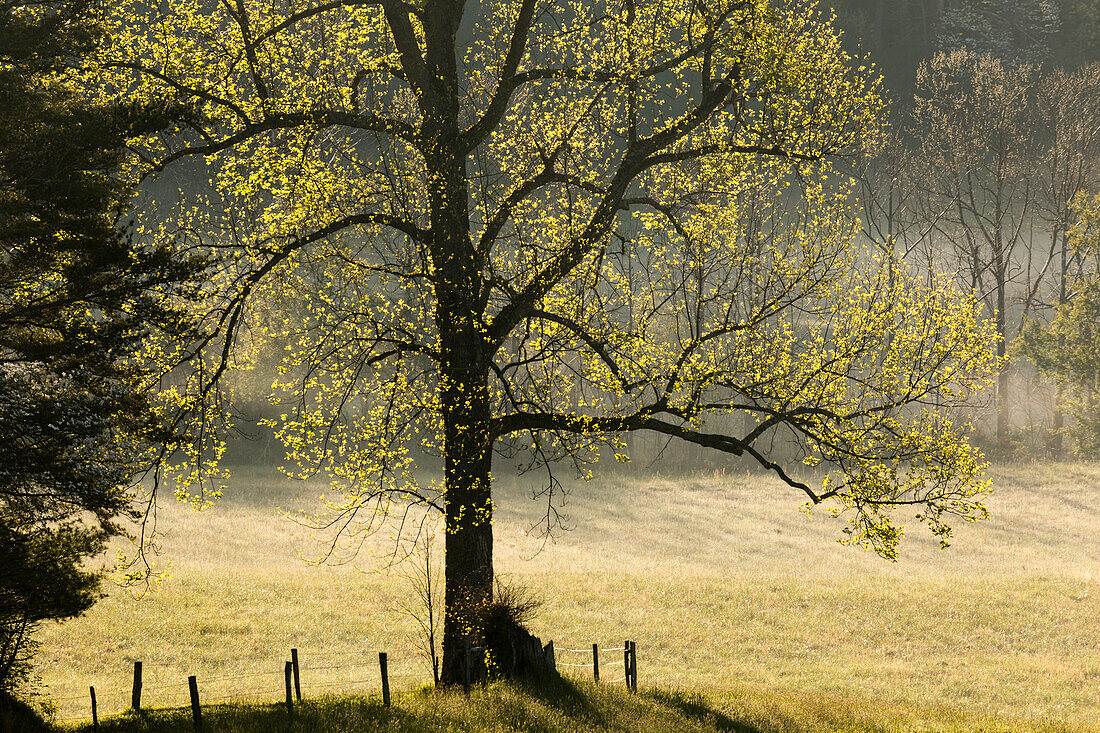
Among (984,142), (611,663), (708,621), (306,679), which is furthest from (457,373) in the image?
(984,142)

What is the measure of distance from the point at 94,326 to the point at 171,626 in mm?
12008

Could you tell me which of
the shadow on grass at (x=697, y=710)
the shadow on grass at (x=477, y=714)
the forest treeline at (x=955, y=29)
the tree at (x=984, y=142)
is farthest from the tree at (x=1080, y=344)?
the shadow on grass at (x=477, y=714)

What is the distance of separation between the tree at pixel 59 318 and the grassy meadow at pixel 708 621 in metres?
3.67

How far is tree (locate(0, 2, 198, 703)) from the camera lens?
1012cm

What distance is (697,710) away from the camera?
12695mm

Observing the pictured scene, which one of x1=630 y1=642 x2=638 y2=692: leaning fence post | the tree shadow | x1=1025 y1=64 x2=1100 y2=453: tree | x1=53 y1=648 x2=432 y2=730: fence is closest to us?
the tree shadow

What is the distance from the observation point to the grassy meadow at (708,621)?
1571cm

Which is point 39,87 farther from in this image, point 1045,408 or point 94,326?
point 1045,408

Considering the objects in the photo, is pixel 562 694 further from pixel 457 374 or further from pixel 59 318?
pixel 59 318

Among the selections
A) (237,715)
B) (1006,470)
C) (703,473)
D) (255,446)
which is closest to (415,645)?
(237,715)

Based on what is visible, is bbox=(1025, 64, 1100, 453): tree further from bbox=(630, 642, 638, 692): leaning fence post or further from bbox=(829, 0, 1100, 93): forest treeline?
bbox=(630, 642, 638, 692): leaning fence post

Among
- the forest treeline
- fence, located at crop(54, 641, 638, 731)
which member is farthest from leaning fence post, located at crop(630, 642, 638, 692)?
the forest treeline

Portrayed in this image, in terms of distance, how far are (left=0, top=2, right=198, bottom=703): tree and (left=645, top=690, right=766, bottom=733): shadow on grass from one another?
7.95 metres

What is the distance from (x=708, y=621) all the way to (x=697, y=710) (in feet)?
31.1
